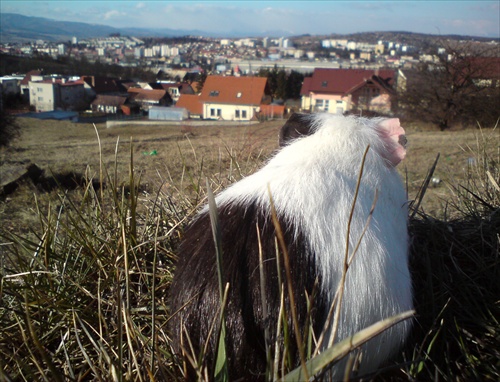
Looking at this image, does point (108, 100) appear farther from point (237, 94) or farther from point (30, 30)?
point (237, 94)

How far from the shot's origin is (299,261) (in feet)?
3.39

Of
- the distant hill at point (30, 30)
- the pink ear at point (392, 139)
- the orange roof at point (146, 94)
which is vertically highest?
the distant hill at point (30, 30)

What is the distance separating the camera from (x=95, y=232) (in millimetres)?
1692

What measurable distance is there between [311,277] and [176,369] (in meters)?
0.47

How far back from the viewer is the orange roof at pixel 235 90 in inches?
620

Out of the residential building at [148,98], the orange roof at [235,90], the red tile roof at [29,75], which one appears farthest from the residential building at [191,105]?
the red tile roof at [29,75]

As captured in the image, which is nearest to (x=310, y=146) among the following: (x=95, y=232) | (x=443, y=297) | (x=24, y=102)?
(x=443, y=297)

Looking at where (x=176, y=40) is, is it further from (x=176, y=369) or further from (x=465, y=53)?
(x=176, y=369)

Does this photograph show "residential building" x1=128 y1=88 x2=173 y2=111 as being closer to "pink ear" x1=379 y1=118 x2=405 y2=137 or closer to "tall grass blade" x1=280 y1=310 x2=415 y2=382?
"pink ear" x1=379 y1=118 x2=405 y2=137

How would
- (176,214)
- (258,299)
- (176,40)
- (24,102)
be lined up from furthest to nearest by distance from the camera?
1. (176,40)
2. (24,102)
3. (176,214)
4. (258,299)

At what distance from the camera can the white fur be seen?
103cm

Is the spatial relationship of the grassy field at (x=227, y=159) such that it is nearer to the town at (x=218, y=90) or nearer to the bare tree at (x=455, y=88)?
the town at (x=218, y=90)

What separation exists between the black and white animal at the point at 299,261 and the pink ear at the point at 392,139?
17 cm

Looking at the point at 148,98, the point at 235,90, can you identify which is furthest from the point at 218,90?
the point at 148,98
